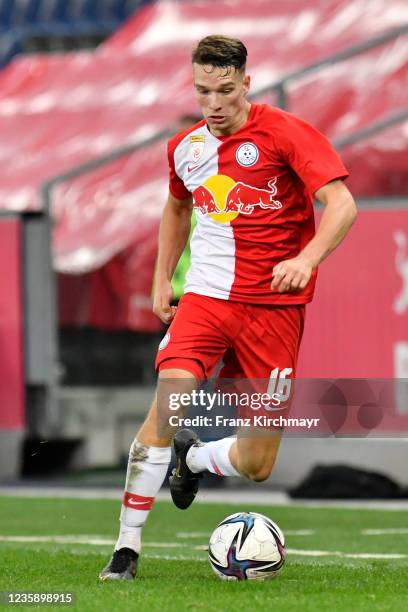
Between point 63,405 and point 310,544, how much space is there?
554cm

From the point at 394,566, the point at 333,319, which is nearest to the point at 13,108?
the point at 333,319

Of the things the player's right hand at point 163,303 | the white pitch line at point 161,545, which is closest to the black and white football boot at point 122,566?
the player's right hand at point 163,303

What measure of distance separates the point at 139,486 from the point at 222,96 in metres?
1.62

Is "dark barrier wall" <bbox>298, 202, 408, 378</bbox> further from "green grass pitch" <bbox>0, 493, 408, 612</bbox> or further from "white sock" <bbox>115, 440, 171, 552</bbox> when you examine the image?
"white sock" <bbox>115, 440, 171, 552</bbox>

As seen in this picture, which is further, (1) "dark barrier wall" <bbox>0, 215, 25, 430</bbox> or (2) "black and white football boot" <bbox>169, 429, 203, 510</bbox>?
(1) "dark barrier wall" <bbox>0, 215, 25, 430</bbox>

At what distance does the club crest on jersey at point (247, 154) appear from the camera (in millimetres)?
6527

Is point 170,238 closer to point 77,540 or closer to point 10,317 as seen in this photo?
point 77,540

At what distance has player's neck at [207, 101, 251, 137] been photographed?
21.5 ft

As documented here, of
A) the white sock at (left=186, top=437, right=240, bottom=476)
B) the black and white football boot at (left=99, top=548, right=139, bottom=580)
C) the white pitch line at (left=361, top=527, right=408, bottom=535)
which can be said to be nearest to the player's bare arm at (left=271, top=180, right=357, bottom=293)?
the white sock at (left=186, top=437, right=240, bottom=476)

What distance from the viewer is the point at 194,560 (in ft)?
24.6

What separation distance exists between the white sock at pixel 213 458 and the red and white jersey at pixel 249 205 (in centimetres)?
64

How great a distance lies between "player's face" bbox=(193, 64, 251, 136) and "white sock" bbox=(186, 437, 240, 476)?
1.32 metres

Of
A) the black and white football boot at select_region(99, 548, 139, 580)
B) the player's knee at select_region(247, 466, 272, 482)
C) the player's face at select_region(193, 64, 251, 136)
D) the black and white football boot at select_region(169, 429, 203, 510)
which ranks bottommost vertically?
the black and white football boot at select_region(99, 548, 139, 580)

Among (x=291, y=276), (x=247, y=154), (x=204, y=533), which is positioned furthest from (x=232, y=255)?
(x=204, y=533)
